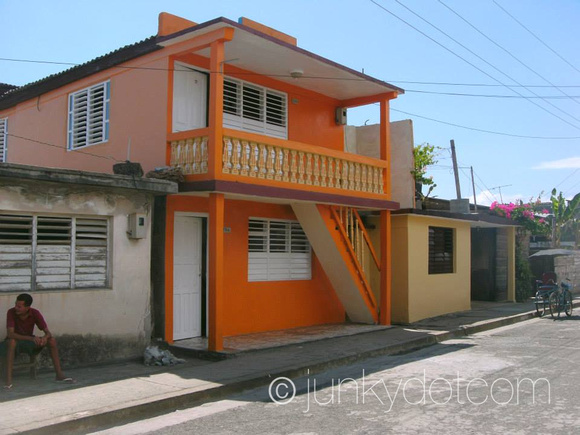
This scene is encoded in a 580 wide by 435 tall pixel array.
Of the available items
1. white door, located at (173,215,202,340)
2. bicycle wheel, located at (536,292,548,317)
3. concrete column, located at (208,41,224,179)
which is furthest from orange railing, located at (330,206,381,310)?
bicycle wheel, located at (536,292,548,317)

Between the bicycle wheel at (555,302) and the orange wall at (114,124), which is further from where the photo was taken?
the bicycle wheel at (555,302)

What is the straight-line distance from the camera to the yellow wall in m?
14.4

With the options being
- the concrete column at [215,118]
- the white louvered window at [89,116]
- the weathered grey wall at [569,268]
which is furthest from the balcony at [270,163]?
the weathered grey wall at [569,268]

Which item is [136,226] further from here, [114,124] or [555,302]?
[555,302]

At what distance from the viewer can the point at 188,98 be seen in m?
11.3

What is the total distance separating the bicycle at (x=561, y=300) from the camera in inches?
644

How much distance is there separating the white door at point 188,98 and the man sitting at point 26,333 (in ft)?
14.8

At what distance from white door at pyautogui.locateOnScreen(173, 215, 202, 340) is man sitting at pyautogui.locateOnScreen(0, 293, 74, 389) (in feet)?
11.1

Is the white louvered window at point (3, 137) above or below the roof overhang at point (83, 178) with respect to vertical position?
above

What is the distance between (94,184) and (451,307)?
10951 mm

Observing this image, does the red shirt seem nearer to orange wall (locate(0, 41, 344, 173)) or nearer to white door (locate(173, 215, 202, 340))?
white door (locate(173, 215, 202, 340))

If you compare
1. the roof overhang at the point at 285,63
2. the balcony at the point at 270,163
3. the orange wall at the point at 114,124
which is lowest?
the balcony at the point at 270,163

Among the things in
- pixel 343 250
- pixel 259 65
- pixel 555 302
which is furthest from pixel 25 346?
pixel 555 302

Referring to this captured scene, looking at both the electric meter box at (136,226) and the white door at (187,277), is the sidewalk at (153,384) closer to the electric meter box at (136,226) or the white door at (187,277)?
the white door at (187,277)
